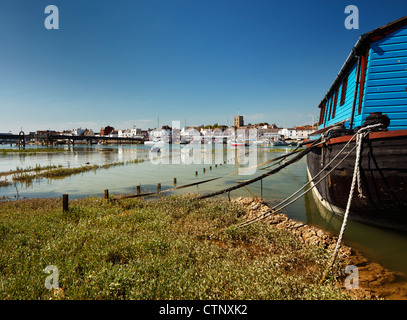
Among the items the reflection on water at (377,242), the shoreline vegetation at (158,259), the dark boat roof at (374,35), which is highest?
the dark boat roof at (374,35)

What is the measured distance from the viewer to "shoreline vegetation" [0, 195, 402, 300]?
13.1ft

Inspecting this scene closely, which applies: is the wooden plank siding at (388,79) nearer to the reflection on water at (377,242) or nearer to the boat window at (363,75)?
the boat window at (363,75)

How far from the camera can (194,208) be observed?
403 inches

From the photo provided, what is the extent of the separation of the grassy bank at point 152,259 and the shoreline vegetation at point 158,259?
2 centimetres

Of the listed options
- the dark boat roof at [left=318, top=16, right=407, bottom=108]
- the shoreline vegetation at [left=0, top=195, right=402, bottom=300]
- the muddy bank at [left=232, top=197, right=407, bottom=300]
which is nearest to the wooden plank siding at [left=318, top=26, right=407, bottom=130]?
the dark boat roof at [left=318, top=16, right=407, bottom=108]

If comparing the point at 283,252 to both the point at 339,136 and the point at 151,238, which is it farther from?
the point at 339,136

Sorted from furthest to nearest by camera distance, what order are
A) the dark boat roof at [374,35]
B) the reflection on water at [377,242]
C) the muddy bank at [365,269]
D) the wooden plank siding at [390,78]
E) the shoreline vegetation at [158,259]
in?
the wooden plank siding at [390,78]
the dark boat roof at [374,35]
the reflection on water at [377,242]
the muddy bank at [365,269]
the shoreline vegetation at [158,259]

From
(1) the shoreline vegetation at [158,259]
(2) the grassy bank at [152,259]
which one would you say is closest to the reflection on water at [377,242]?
(1) the shoreline vegetation at [158,259]

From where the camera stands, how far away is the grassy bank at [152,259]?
399 centimetres

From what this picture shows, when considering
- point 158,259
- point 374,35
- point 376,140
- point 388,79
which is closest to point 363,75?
point 388,79

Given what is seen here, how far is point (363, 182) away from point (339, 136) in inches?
80.2

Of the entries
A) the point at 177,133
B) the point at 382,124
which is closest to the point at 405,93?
the point at 382,124

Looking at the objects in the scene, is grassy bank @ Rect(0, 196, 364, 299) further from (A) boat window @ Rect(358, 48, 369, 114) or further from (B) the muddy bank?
(A) boat window @ Rect(358, 48, 369, 114)

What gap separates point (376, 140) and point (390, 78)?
3.12 meters
